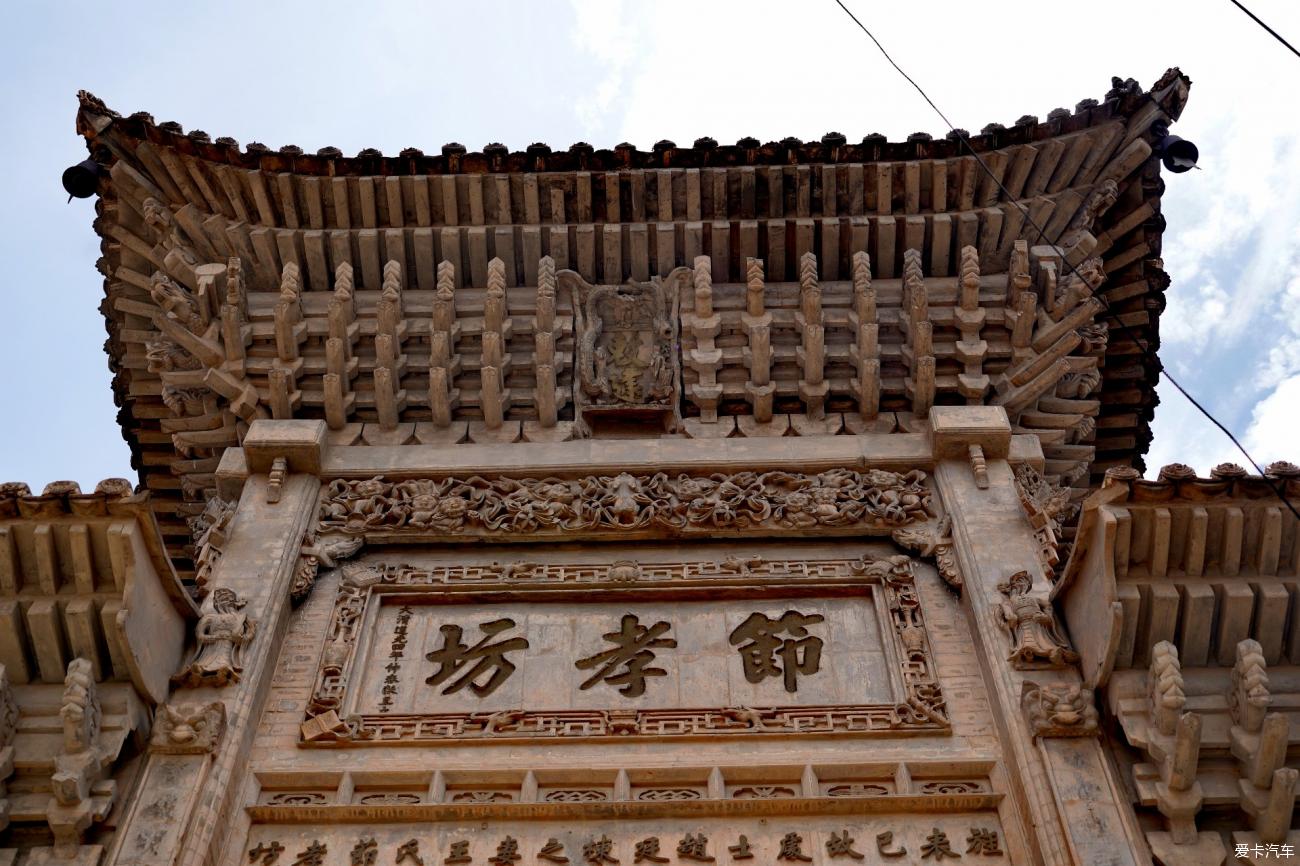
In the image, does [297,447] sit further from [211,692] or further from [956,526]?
[956,526]

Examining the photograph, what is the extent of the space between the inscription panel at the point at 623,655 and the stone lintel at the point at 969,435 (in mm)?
1265

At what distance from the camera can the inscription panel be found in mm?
8148

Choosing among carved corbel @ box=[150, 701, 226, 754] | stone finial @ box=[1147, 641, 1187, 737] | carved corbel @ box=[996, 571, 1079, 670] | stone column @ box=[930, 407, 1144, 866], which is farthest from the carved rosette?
stone finial @ box=[1147, 641, 1187, 737]

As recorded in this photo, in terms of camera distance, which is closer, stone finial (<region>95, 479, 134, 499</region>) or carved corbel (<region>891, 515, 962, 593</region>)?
stone finial (<region>95, 479, 134, 499</region>)

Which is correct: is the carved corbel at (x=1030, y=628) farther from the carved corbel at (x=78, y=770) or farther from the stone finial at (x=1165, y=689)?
the carved corbel at (x=78, y=770)

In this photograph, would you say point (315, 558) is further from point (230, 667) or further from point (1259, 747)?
point (1259, 747)

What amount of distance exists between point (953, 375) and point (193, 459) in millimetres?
5266

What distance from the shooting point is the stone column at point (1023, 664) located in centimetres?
690

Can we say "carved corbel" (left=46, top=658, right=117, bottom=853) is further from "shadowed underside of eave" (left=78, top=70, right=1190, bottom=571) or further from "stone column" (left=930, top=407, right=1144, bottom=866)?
"stone column" (left=930, top=407, right=1144, bottom=866)

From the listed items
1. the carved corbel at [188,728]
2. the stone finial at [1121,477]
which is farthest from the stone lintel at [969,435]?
the carved corbel at [188,728]

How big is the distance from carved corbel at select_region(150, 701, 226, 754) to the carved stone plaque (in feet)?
1.70

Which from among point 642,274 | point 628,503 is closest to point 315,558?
point 628,503

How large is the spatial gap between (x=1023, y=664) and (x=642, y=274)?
14.1ft

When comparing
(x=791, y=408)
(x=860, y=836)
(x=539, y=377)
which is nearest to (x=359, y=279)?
(x=539, y=377)
